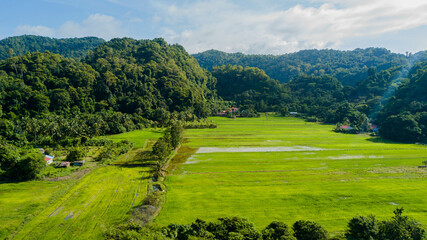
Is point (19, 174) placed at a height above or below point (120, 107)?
below

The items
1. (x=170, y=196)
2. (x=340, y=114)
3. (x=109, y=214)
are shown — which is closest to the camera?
(x=109, y=214)

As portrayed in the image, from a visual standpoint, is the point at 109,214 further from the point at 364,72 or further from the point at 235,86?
the point at 364,72

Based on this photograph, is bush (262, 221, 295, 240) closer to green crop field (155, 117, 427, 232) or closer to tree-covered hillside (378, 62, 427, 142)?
green crop field (155, 117, 427, 232)

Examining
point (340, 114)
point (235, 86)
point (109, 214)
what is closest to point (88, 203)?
point (109, 214)

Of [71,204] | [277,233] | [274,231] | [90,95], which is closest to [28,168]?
[71,204]

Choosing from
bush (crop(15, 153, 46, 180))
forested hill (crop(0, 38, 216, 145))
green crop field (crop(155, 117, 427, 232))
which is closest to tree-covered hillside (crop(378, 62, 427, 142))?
green crop field (crop(155, 117, 427, 232))

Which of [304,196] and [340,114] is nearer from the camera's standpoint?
[304,196]

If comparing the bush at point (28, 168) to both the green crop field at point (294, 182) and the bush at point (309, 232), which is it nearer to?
the green crop field at point (294, 182)

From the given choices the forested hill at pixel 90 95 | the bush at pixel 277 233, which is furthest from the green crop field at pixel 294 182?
the forested hill at pixel 90 95
